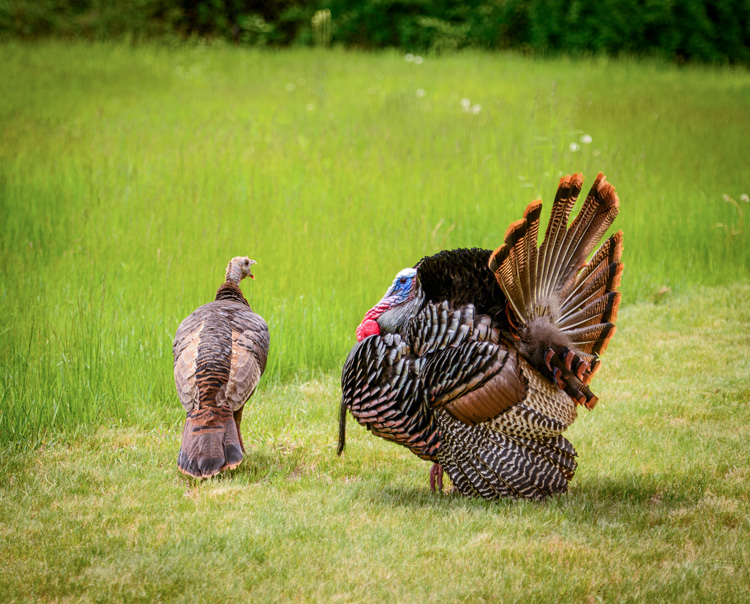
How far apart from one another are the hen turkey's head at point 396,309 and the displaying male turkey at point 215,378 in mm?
692

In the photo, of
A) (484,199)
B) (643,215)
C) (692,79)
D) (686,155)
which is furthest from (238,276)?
(692,79)

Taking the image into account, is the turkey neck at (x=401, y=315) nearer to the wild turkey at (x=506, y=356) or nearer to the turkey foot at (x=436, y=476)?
the wild turkey at (x=506, y=356)

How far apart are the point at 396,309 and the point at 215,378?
1062 millimetres

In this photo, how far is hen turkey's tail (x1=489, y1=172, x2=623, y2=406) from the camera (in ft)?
13.6

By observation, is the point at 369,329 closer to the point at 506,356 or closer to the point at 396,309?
the point at 396,309

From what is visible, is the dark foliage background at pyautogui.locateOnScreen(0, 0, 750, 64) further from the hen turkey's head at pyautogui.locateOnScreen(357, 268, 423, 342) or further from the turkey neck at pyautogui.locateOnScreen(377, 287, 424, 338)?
the turkey neck at pyautogui.locateOnScreen(377, 287, 424, 338)

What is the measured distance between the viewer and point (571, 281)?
423 centimetres

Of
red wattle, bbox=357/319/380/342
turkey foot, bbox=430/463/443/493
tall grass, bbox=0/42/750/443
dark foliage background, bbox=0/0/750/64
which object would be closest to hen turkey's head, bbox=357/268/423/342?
red wattle, bbox=357/319/380/342

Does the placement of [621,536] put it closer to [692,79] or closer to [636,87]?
[636,87]

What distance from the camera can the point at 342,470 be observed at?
4879mm

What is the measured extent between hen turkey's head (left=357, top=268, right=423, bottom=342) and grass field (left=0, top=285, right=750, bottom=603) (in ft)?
2.87

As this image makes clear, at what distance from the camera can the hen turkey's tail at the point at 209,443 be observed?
4297 millimetres

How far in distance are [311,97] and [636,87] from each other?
564cm

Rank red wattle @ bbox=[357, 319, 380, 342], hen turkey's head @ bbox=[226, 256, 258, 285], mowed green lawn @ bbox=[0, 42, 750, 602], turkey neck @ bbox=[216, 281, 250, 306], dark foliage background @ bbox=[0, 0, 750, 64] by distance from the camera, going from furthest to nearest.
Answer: dark foliage background @ bbox=[0, 0, 750, 64]
hen turkey's head @ bbox=[226, 256, 258, 285]
turkey neck @ bbox=[216, 281, 250, 306]
red wattle @ bbox=[357, 319, 380, 342]
mowed green lawn @ bbox=[0, 42, 750, 602]
